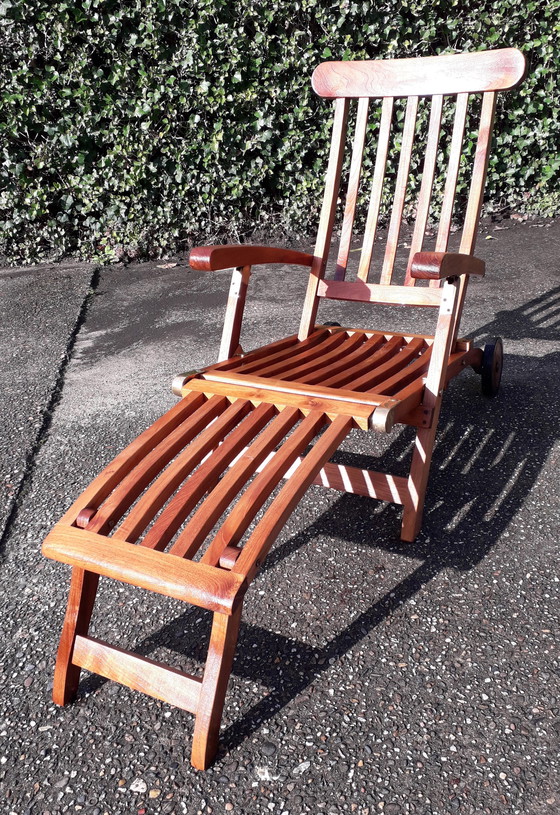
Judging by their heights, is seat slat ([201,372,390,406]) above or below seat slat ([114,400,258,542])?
above

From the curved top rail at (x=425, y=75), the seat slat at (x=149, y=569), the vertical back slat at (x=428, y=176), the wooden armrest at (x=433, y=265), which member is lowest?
the seat slat at (x=149, y=569)

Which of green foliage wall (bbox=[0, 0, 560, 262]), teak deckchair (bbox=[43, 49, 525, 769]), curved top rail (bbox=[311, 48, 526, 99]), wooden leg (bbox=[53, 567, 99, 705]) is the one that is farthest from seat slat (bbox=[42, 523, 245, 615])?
green foliage wall (bbox=[0, 0, 560, 262])

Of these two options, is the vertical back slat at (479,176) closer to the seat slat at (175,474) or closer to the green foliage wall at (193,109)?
the seat slat at (175,474)

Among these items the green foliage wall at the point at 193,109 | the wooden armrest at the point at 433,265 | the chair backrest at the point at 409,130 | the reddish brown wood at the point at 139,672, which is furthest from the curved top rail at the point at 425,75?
the green foliage wall at the point at 193,109

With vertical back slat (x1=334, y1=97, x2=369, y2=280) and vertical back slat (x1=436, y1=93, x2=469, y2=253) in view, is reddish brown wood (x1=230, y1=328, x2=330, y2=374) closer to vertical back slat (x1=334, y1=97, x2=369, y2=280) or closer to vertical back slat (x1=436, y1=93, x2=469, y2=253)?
vertical back slat (x1=334, y1=97, x2=369, y2=280)

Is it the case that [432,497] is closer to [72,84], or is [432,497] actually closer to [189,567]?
[189,567]

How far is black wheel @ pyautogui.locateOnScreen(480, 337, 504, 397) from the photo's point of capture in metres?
2.87

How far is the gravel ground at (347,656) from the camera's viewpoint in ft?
4.76

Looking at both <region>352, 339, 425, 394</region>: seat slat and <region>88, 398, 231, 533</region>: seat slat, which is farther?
<region>352, 339, 425, 394</region>: seat slat

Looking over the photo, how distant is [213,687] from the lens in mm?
1470

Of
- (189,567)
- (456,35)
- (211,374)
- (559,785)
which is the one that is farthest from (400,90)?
(456,35)

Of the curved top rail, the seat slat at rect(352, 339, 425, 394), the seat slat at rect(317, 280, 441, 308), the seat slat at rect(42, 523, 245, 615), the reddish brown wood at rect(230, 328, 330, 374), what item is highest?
the curved top rail

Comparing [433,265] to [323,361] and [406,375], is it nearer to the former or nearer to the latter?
[406,375]

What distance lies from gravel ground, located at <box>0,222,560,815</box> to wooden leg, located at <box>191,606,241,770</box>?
6 cm
